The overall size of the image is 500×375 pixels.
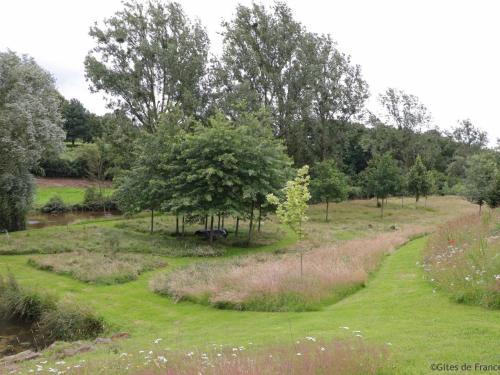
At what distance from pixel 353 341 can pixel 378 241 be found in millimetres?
20386

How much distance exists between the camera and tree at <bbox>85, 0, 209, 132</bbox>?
168 ft

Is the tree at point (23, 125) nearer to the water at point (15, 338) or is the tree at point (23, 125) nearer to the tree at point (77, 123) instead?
the water at point (15, 338)

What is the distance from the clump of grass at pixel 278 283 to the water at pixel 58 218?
2942 centimetres

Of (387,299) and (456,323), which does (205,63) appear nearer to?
(387,299)

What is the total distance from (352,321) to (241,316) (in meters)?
5.14

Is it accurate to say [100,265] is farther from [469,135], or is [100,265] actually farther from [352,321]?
[469,135]

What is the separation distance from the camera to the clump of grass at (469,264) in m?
13.5

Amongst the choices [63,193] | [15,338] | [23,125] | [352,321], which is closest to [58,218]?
[63,193]

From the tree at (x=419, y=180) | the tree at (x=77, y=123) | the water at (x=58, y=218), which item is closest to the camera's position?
the water at (x=58, y=218)

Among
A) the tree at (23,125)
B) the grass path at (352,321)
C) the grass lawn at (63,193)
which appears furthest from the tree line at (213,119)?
the grass path at (352,321)

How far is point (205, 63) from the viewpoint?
54.2m

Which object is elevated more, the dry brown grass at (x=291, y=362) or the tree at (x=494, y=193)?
the tree at (x=494, y=193)

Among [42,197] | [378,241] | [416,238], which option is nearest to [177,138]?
[378,241]

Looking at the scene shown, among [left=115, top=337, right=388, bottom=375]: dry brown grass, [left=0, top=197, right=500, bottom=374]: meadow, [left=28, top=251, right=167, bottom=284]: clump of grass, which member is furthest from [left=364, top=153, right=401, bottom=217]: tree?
[left=115, top=337, right=388, bottom=375]: dry brown grass
